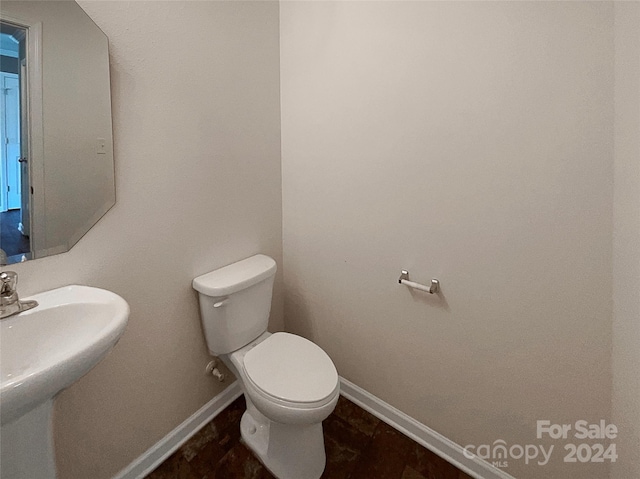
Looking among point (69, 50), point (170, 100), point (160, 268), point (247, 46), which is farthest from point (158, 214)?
point (247, 46)

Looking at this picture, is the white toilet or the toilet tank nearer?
the white toilet

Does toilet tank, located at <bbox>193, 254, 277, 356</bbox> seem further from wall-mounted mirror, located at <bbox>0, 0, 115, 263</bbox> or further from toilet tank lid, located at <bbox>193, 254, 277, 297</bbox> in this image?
wall-mounted mirror, located at <bbox>0, 0, 115, 263</bbox>

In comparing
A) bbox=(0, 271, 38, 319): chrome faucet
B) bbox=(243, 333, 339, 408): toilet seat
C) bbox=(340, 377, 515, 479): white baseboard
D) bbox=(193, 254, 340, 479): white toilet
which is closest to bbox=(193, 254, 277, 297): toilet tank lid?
bbox=(193, 254, 340, 479): white toilet

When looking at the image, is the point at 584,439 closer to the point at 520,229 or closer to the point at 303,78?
the point at 520,229

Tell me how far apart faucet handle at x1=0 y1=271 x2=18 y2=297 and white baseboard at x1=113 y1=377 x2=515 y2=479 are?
0.88 meters

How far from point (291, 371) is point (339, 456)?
0.50 meters

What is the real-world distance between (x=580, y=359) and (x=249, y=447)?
→ 1.38 metres

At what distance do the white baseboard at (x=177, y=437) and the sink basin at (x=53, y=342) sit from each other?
74 centimetres

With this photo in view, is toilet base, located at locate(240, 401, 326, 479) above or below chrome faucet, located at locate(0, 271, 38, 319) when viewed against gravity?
below

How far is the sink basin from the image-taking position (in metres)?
0.58

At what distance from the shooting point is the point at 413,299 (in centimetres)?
137

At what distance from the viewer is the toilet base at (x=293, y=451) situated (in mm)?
1258

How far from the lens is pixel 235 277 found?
4.51 ft

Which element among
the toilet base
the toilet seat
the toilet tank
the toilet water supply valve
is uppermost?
the toilet tank
